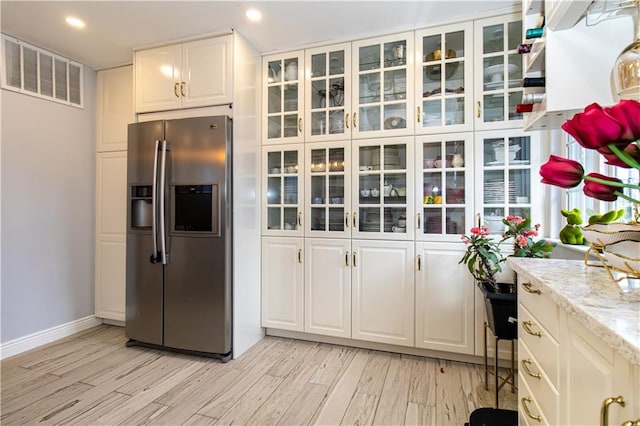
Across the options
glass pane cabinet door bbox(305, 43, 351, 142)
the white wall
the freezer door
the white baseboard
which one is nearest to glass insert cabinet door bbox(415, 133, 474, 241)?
glass pane cabinet door bbox(305, 43, 351, 142)

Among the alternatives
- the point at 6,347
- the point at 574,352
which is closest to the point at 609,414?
the point at 574,352

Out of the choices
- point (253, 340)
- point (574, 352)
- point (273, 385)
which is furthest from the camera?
point (253, 340)

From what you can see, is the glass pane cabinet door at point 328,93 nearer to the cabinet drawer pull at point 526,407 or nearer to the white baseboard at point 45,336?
the cabinet drawer pull at point 526,407

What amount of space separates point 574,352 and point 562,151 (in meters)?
1.82

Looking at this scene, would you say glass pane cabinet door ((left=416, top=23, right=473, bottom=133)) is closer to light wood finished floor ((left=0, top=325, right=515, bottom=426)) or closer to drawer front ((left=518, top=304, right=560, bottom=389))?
drawer front ((left=518, top=304, right=560, bottom=389))

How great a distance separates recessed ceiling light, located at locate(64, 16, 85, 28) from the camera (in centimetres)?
229

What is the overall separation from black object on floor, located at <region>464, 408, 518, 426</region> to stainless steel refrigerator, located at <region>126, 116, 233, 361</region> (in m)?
1.69

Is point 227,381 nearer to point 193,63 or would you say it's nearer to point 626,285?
point 626,285

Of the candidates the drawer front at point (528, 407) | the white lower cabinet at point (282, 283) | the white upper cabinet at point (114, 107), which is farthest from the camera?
the white upper cabinet at point (114, 107)

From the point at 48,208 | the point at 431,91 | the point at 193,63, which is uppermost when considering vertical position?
the point at 193,63

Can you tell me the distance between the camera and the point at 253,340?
2701mm

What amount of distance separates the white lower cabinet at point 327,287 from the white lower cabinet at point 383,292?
7 centimetres

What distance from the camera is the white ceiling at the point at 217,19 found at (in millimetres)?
2141

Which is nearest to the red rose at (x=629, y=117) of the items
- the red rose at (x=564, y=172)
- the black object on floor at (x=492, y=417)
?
the red rose at (x=564, y=172)
